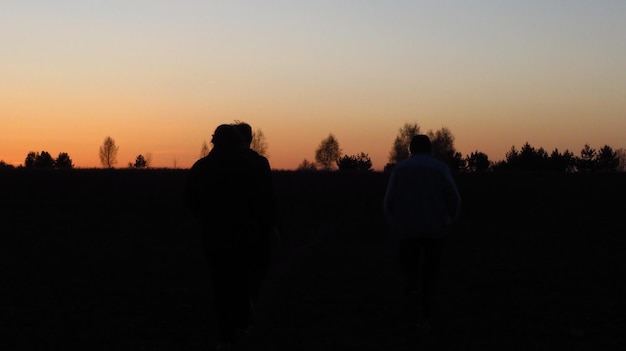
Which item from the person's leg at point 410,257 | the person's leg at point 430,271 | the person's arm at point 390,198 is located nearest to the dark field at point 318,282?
the person's leg at point 430,271

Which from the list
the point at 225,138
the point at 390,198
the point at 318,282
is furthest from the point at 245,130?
the point at 318,282

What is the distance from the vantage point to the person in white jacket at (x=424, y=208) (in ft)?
29.9

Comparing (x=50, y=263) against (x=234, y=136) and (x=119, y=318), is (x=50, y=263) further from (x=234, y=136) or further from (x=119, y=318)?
(x=234, y=136)

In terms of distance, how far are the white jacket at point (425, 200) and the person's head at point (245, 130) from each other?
1599 mm

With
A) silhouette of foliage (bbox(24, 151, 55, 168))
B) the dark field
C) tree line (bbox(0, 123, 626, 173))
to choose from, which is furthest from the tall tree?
the dark field

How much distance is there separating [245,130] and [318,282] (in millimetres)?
4483

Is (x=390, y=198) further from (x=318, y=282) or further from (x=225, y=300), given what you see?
(x=318, y=282)

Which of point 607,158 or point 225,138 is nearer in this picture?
point 225,138

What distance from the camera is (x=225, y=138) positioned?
8.04 m

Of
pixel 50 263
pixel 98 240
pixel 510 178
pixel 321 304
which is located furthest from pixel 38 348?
pixel 510 178

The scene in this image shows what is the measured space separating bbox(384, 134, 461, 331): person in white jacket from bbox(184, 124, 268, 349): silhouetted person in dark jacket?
178 cm

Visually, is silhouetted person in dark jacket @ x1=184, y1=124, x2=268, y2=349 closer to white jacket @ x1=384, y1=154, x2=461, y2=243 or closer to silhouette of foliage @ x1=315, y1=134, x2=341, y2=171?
white jacket @ x1=384, y1=154, x2=461, y2=243

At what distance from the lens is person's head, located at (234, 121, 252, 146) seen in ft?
29.1

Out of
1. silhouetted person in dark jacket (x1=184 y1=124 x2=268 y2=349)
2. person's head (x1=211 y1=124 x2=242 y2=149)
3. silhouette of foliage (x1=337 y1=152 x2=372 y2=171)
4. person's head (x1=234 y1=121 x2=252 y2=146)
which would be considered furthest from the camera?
silhouette of foliage (x1=337 y1=152 x2=372 y2=171)
